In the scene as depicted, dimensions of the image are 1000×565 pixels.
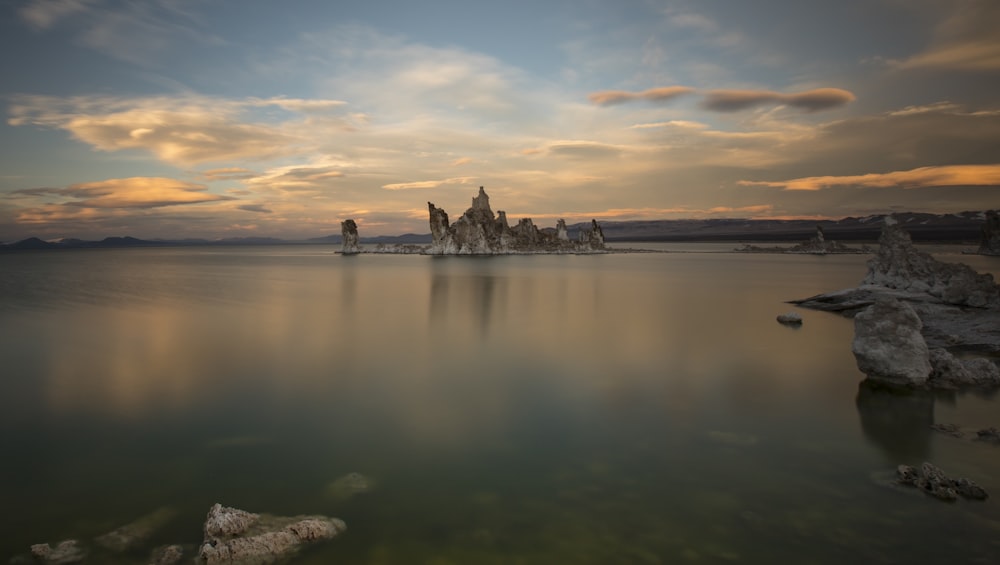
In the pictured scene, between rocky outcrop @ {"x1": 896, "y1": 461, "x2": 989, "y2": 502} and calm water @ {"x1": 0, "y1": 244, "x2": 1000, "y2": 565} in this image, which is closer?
calm water @ {"x1": 0, "y1": 244, "x2": 1000, "y2": 565}

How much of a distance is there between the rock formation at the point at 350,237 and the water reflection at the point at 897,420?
A: 11255 cm

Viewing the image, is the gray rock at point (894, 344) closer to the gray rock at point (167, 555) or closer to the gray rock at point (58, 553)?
the gray rock at point (167, 555)

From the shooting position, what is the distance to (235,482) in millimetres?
6605

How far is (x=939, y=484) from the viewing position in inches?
243

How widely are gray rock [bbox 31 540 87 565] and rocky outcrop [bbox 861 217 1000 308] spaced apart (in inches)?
855

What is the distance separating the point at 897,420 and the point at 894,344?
7.68ft

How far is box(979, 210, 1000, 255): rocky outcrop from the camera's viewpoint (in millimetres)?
77062

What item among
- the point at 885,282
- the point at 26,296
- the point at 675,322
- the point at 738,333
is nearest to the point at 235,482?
the point at 738,333

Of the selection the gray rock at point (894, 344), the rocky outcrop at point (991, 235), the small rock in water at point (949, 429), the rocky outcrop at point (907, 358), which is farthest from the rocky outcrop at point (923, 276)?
the rocky outcrop at point (991, 235)

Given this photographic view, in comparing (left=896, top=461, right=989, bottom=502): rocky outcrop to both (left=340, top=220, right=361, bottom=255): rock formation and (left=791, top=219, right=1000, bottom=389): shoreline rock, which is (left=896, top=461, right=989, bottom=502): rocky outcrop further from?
(left=340, top=220, right=361, bottom=255): rock formation

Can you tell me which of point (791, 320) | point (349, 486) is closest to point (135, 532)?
point (349, 486)

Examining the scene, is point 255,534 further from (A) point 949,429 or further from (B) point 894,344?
(B) point 894,344

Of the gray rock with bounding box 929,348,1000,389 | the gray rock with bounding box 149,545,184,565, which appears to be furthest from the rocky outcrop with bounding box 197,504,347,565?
the gray rock with bounding box 929,348,1000,389

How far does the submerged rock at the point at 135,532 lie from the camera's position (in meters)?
5.11
